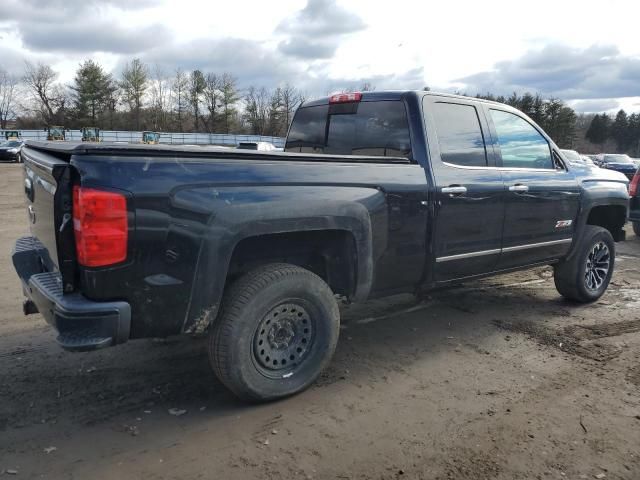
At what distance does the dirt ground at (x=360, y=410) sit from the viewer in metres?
2.75

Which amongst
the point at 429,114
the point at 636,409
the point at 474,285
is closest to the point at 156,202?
the point at 429,114

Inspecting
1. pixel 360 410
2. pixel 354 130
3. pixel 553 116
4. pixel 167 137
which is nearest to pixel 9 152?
pixel 167 137

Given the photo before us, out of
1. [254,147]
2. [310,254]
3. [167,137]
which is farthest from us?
[167,137]

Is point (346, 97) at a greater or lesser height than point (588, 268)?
greater

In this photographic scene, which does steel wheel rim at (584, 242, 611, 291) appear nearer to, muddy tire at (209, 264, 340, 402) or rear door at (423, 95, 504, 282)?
rear door at (423, 95, 504, 282)

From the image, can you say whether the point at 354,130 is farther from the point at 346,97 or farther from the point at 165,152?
the point at 165,152

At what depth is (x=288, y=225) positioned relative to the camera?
10.5 ft

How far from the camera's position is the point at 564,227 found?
17.4ft

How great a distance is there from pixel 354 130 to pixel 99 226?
2.62 m

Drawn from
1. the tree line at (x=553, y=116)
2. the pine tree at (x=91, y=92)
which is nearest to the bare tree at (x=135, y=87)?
the pine tree at (x=91, y=92)

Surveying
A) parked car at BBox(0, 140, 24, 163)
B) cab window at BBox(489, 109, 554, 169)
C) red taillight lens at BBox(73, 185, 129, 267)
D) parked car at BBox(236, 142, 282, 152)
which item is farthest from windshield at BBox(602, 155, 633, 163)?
parked car at BBox(0, 140, 24, 163)

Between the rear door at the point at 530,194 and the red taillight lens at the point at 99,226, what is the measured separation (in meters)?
3.27

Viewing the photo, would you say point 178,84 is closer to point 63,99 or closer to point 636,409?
point 63,99

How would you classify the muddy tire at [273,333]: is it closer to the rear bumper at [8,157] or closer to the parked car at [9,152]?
the parked car at [9,152]
